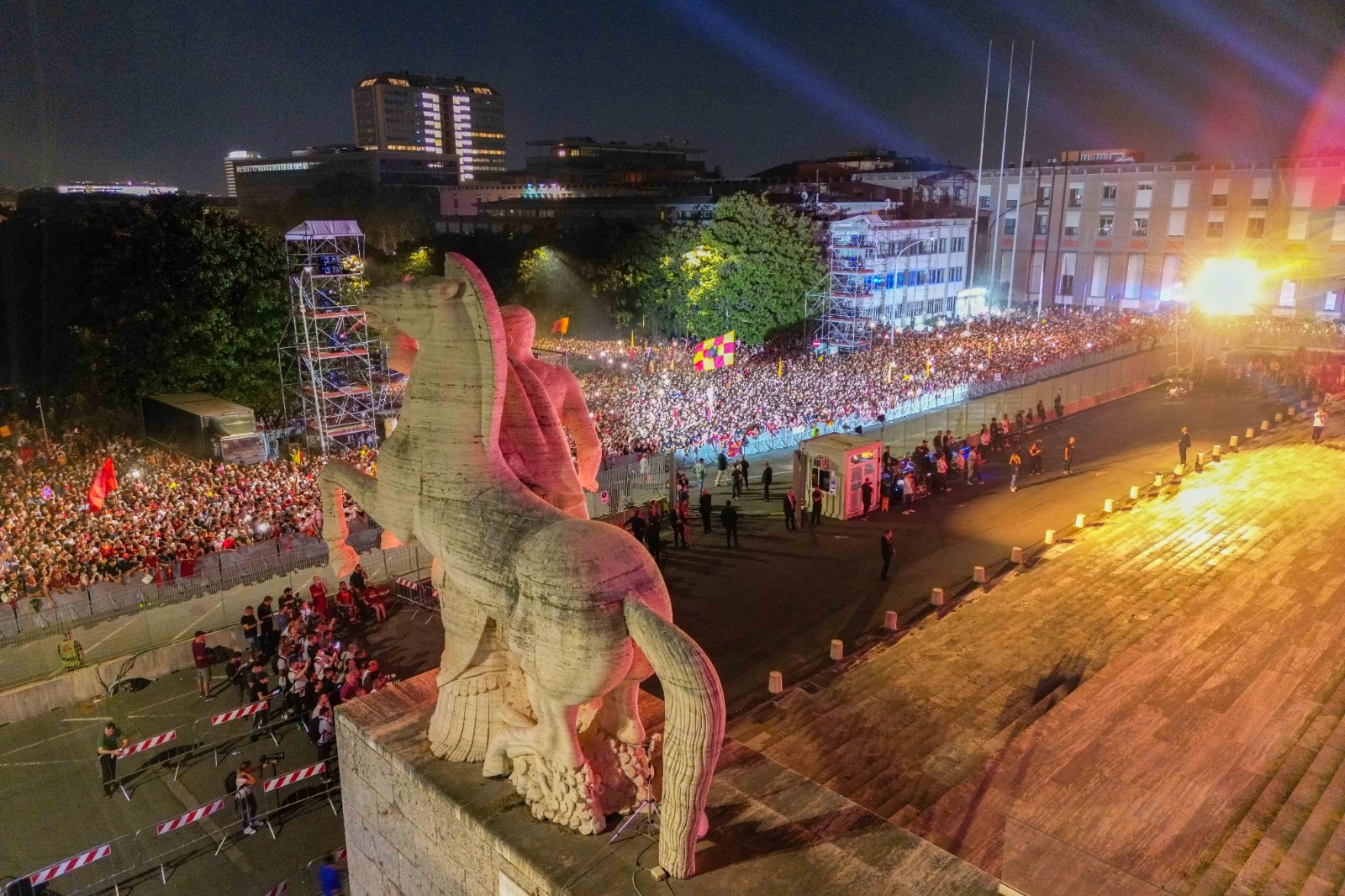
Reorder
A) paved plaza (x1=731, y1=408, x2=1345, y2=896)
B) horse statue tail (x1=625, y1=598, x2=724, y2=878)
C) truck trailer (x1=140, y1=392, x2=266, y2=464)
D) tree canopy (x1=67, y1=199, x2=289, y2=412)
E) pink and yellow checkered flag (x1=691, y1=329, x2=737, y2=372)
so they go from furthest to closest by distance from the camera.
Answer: pink and yellow checkered flag (x1=691, y1=329, x2=737, y2=372)
tree canopy (x1=67, y1=199, x2=289, y2=412)
truck trailer (x1=140, y1=392, x2=266, y2=464)
paved plaza (x1=731, y1=408, x2=1345, y2=896)
horse statue tail (x1=625, y1=598, x2=724, y2=878)

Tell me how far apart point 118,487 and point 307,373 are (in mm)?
9499

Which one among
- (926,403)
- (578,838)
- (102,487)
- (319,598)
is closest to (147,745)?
(319,598)

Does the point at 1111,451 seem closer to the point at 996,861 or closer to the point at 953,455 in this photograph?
the point at 953,455

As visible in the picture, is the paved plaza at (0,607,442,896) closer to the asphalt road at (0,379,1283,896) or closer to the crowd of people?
the asphalt road at (0,379,1283,896)

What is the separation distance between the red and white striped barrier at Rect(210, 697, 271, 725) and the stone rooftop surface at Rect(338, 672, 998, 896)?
16.6 ft

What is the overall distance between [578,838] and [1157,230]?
6110cm

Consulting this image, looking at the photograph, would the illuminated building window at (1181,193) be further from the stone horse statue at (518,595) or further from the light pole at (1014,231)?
the stone horse statue at (518,595)

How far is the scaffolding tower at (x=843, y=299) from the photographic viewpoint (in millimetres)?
39969

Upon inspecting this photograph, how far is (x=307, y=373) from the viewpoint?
26703 millimetres

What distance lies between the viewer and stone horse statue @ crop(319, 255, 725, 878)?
5527 mm

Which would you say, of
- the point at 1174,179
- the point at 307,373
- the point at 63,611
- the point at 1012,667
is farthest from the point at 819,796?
the point at 1174,179

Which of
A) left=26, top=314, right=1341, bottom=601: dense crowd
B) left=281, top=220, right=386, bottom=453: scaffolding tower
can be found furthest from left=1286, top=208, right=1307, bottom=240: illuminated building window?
left=281, top=220, right=386, bottom=453: scaffolding tower

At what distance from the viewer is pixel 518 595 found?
595cm

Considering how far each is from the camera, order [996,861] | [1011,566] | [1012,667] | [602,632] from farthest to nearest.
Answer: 1. [1011,566]
2. [1012,667]
3. [996,861]
4. [602,632]
